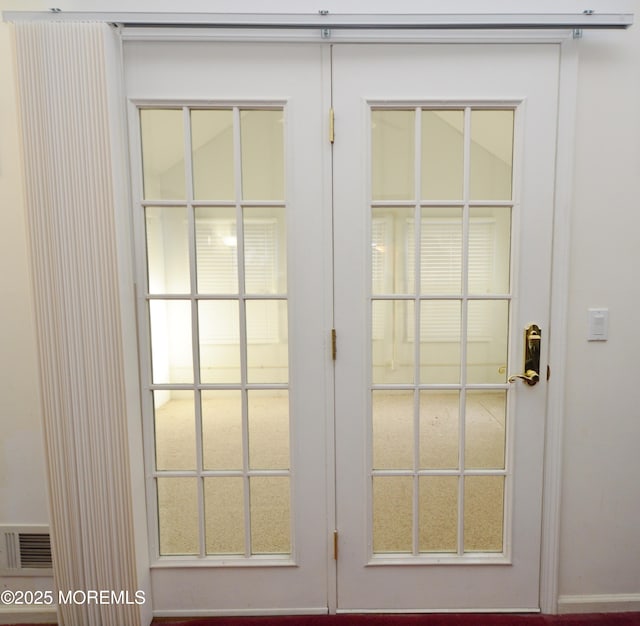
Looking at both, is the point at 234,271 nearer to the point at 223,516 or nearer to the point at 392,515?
the point at 223,516

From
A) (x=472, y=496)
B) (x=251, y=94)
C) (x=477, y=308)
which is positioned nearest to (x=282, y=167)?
(x=251, y=94)

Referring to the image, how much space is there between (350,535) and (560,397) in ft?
3.26

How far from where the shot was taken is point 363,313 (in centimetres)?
140

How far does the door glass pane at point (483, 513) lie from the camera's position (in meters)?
1.49

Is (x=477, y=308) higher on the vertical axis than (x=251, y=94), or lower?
lower

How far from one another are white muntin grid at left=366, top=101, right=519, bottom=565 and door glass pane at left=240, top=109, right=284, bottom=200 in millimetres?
361

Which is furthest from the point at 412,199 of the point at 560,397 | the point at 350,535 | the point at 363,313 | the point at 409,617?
the point at 409,617

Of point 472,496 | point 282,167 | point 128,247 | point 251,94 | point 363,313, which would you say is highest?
point 251,94

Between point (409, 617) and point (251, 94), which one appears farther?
point (409, 617)

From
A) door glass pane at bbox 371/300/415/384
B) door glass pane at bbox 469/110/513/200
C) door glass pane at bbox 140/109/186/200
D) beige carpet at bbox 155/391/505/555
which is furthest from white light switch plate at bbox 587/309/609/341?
door glass pane at bbox 140/109/186/200

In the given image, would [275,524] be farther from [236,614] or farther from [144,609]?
[144,609]

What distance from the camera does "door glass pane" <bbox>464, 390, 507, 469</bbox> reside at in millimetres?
1448

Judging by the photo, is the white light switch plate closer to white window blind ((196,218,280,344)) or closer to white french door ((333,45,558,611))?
white french door ((333,45,558,611))

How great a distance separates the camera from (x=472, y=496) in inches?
58.7
